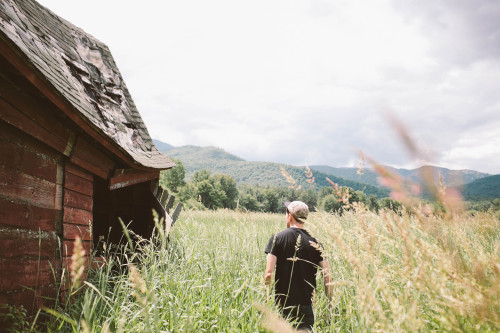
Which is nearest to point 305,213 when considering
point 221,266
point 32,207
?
point 221,266

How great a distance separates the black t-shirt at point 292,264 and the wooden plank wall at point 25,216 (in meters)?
2.43

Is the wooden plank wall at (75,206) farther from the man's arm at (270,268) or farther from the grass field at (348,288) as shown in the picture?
the man's arm at (270,268)

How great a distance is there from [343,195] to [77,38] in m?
7.68

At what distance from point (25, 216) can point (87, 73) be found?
11.9ft

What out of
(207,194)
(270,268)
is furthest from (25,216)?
(207,194)

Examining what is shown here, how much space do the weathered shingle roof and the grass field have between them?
6.48 ft

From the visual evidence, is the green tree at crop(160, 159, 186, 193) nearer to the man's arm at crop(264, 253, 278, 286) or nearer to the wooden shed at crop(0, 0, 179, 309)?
the wooden shed at crop(0, 0, 179, 309)

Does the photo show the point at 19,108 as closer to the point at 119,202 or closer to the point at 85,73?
the point at 85,73

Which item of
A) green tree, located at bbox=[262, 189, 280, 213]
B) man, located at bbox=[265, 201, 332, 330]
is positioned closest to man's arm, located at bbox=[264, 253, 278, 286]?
man, located at bbox=[265, 201, 332, 330]

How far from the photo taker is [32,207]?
11.3ft

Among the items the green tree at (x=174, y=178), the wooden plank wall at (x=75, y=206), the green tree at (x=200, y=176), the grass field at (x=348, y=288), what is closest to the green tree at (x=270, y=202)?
the green tree at (x=200, y=176)

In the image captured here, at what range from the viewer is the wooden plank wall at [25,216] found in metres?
3.12

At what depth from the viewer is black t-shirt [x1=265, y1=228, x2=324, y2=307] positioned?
3.94 m

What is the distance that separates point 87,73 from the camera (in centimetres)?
611
